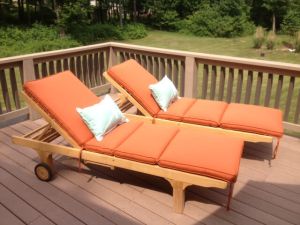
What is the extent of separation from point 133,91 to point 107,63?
1.98m

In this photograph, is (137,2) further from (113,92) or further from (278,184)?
(278,184)

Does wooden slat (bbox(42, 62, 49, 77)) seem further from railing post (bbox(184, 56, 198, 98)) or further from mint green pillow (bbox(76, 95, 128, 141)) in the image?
railing post (bbox(184, 56, 198, 98))

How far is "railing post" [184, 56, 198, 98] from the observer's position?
15.9 feet

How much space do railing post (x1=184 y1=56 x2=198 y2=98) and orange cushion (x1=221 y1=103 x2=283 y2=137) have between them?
0.99m

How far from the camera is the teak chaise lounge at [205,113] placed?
361 centimetres

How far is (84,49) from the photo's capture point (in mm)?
5312

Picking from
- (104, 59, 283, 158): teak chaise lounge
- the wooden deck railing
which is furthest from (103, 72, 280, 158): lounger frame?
the wooden deck railing

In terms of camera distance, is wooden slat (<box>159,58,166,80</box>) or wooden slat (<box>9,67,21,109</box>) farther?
wooden slat (<box>159,58,166,80</box>)

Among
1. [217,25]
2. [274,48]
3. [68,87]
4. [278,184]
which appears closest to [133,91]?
[68,87]

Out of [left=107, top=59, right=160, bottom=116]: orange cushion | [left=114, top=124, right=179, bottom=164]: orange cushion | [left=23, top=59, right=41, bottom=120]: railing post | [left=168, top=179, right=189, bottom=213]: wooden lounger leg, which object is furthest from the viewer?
[left=23, top=59, right=41, bottom=120]: railing post

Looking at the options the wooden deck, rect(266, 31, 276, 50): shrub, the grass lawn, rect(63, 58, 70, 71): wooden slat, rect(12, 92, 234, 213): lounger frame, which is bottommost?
the grass lawn

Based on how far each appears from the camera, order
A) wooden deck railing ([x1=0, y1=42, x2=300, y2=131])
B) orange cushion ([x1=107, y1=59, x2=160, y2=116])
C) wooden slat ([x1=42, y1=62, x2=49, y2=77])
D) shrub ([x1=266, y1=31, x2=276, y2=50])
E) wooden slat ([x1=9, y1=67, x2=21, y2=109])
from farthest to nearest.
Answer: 1. shrub ([x1=266, y1=31, x2=276, y2=50])
2. wooden slat ([x1=42, y1=62, x2=49, y2=77])
3. wooden slat ([x1=9, y1=67, x2=21, y2=109])
4. wooden deck railing ([x1=0, y1=42, x2=300, y2=131])
5. orange cushion ([x1=107, y1=59, x2=160, y2=116])

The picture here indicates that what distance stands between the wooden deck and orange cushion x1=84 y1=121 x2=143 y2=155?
0.39m

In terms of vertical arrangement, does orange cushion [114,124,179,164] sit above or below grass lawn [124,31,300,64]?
Answer: above
